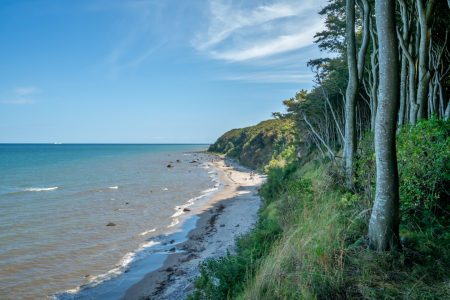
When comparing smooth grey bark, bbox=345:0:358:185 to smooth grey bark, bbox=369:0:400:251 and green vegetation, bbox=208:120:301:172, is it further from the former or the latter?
green vegetation, bbox=208:120:301:172

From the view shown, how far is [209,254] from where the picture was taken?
30.2 ft

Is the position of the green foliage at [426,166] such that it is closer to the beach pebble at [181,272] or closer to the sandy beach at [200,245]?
the sandy beach at [200,245]

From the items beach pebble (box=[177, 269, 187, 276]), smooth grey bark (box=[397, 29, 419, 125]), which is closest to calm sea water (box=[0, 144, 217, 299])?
beach pebble (box=[177, 269, 187, 276])

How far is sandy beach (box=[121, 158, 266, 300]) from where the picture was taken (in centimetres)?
725

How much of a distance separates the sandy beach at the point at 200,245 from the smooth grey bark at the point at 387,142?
5.20 metres

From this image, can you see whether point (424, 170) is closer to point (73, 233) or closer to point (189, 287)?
point (189, 287)

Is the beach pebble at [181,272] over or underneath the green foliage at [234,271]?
underneath

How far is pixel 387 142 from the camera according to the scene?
3.84 m

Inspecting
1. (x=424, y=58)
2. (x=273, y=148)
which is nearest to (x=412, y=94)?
(x=424, y=58)

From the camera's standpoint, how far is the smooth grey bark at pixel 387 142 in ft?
12.5

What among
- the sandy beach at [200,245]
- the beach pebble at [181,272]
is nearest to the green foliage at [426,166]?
the sandy beach at [200,245]

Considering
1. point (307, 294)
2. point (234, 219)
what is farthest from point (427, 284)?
point (234, 219)

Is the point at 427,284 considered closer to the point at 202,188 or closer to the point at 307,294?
the point at 307,294

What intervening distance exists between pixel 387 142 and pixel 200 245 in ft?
28.9
